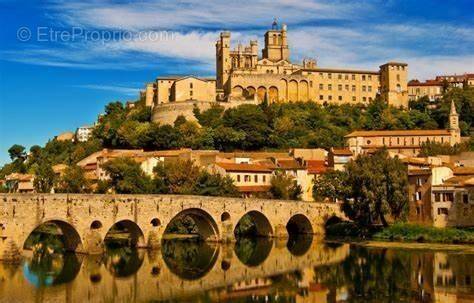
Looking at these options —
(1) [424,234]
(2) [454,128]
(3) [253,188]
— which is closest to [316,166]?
(3) [253,188]

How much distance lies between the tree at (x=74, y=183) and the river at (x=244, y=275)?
20.4 m

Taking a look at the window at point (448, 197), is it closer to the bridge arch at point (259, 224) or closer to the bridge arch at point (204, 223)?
the bridge arch at point (259, 224)

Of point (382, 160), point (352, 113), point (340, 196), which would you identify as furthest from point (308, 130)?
point (382, 160)

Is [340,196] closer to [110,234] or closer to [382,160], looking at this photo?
[382,160]

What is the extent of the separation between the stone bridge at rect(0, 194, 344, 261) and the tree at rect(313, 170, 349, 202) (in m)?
2.17

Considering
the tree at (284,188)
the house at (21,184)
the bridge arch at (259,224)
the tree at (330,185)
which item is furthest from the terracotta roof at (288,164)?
the house at (21,184)

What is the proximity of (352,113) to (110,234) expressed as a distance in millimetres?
55011

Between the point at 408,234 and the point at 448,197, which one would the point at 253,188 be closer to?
the point at 408,234

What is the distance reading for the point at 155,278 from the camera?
123 feet

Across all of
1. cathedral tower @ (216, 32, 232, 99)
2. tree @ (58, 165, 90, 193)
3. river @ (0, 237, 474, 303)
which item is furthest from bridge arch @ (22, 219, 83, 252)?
cathedral tower @ (216, 32, 232, 99)

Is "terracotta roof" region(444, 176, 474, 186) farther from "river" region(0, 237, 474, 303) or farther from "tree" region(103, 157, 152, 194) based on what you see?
"tree" region(103, 157, 152, 194)

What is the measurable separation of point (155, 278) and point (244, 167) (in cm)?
3171

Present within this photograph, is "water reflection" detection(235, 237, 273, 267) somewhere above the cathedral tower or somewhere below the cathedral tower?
below

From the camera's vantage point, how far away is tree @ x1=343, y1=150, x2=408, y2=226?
2039 inches
